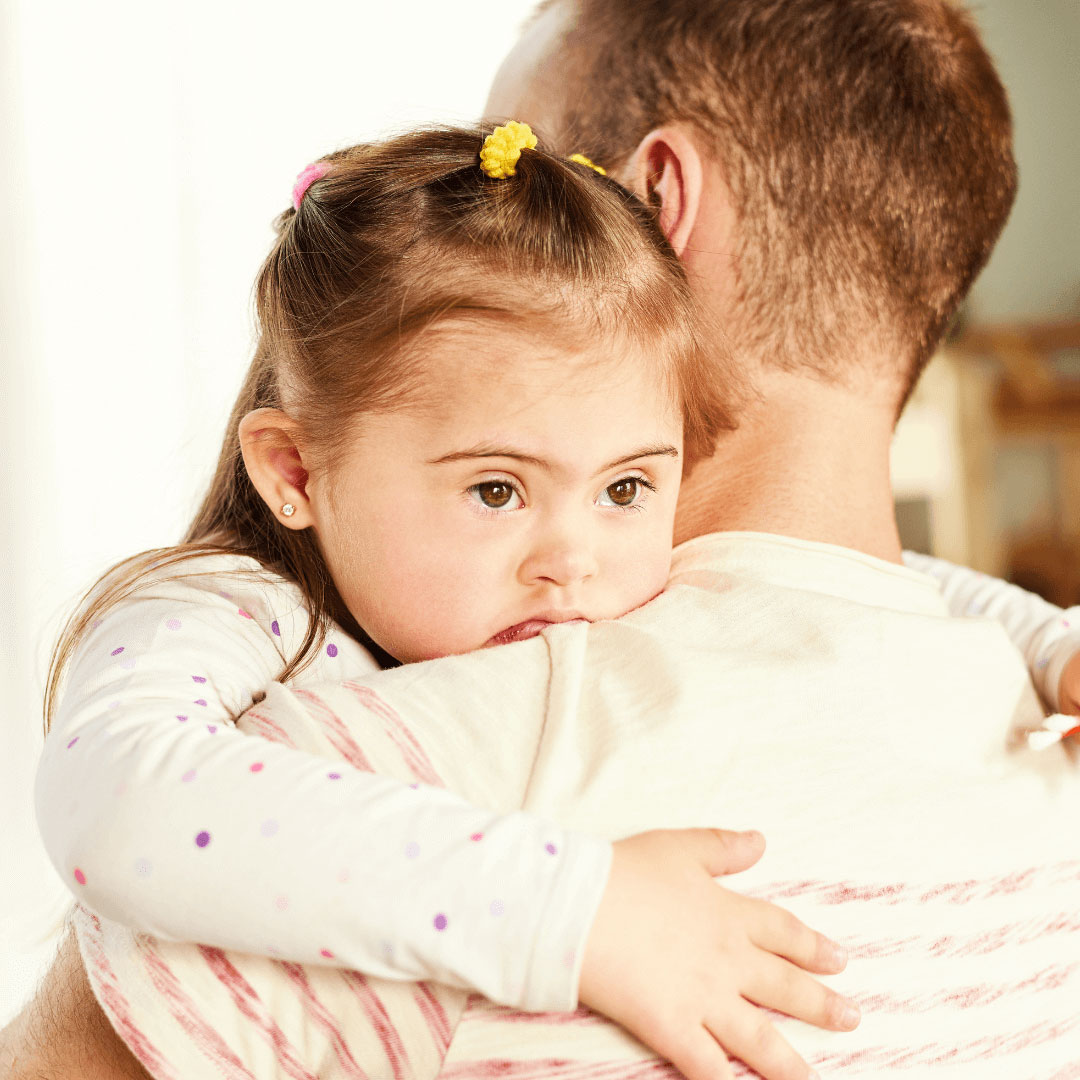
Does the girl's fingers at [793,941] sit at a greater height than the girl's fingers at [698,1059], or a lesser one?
greater

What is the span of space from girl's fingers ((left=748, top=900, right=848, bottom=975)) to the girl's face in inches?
12.1

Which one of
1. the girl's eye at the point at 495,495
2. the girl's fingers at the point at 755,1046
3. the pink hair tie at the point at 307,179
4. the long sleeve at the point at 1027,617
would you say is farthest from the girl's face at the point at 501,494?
the long sleeve at the point at 1027,617

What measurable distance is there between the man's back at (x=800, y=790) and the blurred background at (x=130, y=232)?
199cm

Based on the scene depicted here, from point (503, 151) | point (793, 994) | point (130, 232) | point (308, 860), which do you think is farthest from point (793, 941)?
point (130, 232)

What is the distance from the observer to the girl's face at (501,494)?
888 millimetres

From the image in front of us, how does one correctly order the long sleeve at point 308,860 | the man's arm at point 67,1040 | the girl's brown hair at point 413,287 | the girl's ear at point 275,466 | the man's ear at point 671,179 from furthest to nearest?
the man's ear at point 671,179 < the girl's ear at point 275,466 < the girl's brown hair at point 413,287 < the man's arm at point 67,1040 < the long sleeve at point 308,860

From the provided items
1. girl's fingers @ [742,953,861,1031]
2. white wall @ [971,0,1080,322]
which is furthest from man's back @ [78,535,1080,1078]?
white wall @ [971,0,1080,322]

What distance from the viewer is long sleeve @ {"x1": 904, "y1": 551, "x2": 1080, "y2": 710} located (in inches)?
46.1

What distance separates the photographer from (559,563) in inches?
35.9

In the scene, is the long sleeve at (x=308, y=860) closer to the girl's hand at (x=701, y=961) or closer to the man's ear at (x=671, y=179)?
the girl's hand at (x=701, y=961)

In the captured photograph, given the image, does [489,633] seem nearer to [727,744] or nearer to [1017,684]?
[727,744]

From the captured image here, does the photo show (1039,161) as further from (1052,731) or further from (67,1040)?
(67,1040)

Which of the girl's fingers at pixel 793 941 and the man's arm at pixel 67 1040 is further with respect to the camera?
the man's arm at pixel 67 1040

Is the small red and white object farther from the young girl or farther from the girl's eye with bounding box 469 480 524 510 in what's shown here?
the girl's eye with bounding box 469 480 524 510
